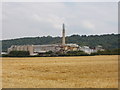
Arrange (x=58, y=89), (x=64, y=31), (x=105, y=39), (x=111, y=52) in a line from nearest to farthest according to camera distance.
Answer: (x=58, y=89)
(x=111, y=52)
(x=64, y=31)
(x=105, y=39)

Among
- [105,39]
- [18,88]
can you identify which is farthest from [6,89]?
[105,39]

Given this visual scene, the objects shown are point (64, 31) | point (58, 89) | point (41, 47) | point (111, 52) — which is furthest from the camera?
point (41, 47)

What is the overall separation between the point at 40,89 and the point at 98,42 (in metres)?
182

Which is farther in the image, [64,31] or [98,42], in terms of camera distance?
[98,42]

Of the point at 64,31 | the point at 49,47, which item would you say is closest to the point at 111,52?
the point at 64,31

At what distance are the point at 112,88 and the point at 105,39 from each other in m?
179

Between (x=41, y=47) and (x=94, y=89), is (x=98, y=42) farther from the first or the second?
(x=94, y=89)

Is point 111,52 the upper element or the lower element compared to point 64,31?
lower

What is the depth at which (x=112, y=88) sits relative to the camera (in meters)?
14.7

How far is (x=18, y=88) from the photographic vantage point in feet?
47.5

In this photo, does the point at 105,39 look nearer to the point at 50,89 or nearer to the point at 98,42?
the point at 98,42

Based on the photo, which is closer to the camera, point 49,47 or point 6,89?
point 6,89

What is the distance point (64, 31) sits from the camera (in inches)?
6112

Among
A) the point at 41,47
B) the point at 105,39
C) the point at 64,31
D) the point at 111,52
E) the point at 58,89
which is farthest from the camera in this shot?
the point at 105,39
